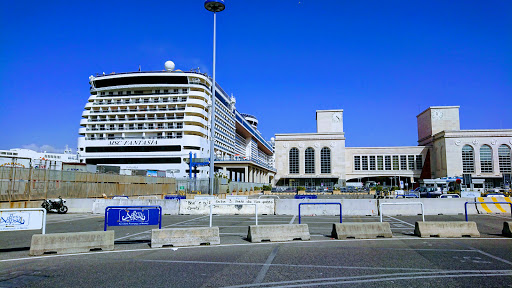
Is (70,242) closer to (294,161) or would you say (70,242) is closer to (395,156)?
(294,161)

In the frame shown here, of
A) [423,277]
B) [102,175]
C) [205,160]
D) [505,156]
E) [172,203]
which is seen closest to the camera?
[423,277]

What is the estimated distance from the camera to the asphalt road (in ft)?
20.6

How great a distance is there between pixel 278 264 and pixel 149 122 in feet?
212

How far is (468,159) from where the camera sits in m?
88.9

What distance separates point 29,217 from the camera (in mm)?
9438

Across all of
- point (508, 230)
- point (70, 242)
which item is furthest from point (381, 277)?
point (508, 230)

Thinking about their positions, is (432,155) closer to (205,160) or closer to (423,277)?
(205,160)

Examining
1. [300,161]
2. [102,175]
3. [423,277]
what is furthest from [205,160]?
[423,277]

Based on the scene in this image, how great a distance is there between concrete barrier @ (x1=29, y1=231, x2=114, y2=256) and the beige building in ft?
272

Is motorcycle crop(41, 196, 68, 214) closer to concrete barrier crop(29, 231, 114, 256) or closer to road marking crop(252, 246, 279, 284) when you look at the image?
concrete barrier crop(29, 231, 114, 256)

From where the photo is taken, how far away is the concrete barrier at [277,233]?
1100cm

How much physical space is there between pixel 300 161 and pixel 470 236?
84055mm

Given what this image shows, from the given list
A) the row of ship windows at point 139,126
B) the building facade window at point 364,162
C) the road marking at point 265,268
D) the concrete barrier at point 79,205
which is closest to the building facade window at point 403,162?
the building facade window at point 364,162

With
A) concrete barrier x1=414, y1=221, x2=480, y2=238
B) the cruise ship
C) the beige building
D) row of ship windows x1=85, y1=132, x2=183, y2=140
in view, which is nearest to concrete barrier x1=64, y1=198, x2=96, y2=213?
concrete barrier x1=414, y1=221, x2=480, y2=238
